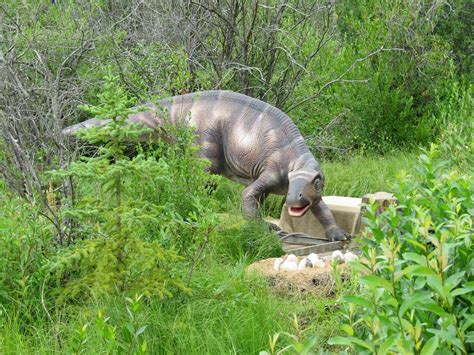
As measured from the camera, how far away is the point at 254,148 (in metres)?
7.17

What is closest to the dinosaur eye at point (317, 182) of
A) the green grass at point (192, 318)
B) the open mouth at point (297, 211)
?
the open mouth at point (297, 211)

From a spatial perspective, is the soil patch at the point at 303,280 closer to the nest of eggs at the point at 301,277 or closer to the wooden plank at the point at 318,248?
the nest of eggs at the point at 301,277

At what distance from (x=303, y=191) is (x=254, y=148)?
85cm

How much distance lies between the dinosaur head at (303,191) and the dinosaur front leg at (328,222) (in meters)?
0.22

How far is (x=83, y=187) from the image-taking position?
4656 millimetres

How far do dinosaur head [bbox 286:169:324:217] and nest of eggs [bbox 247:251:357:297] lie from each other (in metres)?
1.01

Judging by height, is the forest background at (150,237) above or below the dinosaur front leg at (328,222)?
above

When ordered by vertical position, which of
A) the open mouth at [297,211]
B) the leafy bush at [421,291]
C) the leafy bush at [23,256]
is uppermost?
the leafy bush at [421,291]

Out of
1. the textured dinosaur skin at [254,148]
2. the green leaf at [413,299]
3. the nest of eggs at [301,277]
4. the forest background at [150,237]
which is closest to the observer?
the green leaf at [413,299]

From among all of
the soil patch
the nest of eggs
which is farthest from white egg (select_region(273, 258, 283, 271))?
the soil patch

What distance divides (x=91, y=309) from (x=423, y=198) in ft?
6.22

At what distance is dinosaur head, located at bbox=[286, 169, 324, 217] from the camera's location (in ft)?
21.3

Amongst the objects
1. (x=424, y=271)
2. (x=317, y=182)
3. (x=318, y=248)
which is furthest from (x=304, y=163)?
(x=424, y=271)

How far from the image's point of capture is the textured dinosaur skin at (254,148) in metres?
6.64
